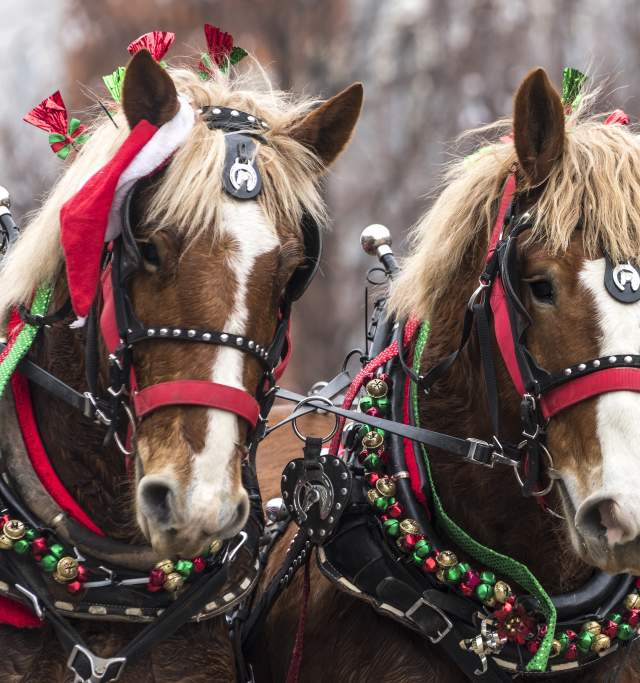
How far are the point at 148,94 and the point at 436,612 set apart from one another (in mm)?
1290

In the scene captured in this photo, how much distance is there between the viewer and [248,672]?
3066mm

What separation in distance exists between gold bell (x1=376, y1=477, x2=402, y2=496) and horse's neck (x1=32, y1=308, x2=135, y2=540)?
0.57 m

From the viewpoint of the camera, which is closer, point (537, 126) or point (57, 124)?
point (537, 126)

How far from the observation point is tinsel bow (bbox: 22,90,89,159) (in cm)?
288

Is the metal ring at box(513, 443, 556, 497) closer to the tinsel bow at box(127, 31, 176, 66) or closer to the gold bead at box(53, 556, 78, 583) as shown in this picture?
the gold bead at box(53, 556, 78, 583)

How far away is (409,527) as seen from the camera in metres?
2.78

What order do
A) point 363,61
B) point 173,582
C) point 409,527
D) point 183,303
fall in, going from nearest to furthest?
point 183,303
point 173,582
point 409,527
point 363,61

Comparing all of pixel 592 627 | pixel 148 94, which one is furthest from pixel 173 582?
pixel 148 94

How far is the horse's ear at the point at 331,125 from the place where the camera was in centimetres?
280

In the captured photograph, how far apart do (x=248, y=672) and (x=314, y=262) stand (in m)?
1.09

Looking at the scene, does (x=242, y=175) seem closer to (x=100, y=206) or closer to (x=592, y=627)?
(x=100, y=206)

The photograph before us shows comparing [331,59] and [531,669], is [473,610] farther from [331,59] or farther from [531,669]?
[331,59]

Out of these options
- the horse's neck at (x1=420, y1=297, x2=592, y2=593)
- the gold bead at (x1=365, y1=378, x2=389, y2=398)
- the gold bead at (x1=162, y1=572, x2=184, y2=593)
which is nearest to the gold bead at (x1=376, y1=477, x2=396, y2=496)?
the horse's neck at (x1=420, y1=297, x2=592, y2=593)

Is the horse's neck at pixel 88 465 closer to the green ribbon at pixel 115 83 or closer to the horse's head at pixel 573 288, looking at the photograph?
the green ribbon at pixel 115 83
